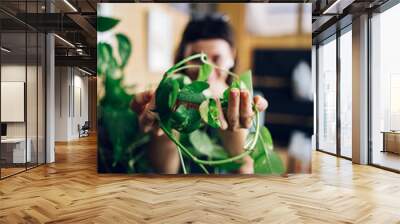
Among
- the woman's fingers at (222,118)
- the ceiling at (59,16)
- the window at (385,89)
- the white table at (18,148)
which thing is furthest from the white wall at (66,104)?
the window at (385,89)

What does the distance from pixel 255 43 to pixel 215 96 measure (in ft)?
3.51

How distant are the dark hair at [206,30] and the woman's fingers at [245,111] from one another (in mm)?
825

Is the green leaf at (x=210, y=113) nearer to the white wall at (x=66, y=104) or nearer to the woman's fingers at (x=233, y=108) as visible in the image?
the woman's fingers at (x=233, y=108)

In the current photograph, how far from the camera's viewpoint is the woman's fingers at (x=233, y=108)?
610cm

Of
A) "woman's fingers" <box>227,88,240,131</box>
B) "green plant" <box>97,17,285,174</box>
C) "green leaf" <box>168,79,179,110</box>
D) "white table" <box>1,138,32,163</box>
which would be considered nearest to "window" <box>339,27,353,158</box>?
"green plant" <box>97,17,285,174</box>

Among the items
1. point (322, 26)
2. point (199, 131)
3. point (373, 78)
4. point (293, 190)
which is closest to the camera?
point (293, 190)

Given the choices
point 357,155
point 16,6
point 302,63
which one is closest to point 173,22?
point 302,63

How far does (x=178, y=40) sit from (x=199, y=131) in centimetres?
148

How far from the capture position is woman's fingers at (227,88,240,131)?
6.10 m

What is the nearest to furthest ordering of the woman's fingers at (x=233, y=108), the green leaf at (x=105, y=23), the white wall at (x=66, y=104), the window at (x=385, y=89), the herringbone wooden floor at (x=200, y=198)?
Result: the herringbone wooden floor at (x=200, y=198) → the woman's fingers at (x=233, y=108) → the green leaf at (x=105, y=23) → the window at (x=385, y=89) → the white wall at (x=66, y=104)

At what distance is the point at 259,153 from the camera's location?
20.4ft

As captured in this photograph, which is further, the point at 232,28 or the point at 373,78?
the point at 373,78

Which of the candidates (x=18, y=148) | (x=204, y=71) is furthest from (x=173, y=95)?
(x=18, y=148)

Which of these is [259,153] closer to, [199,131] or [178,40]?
[199,131]
